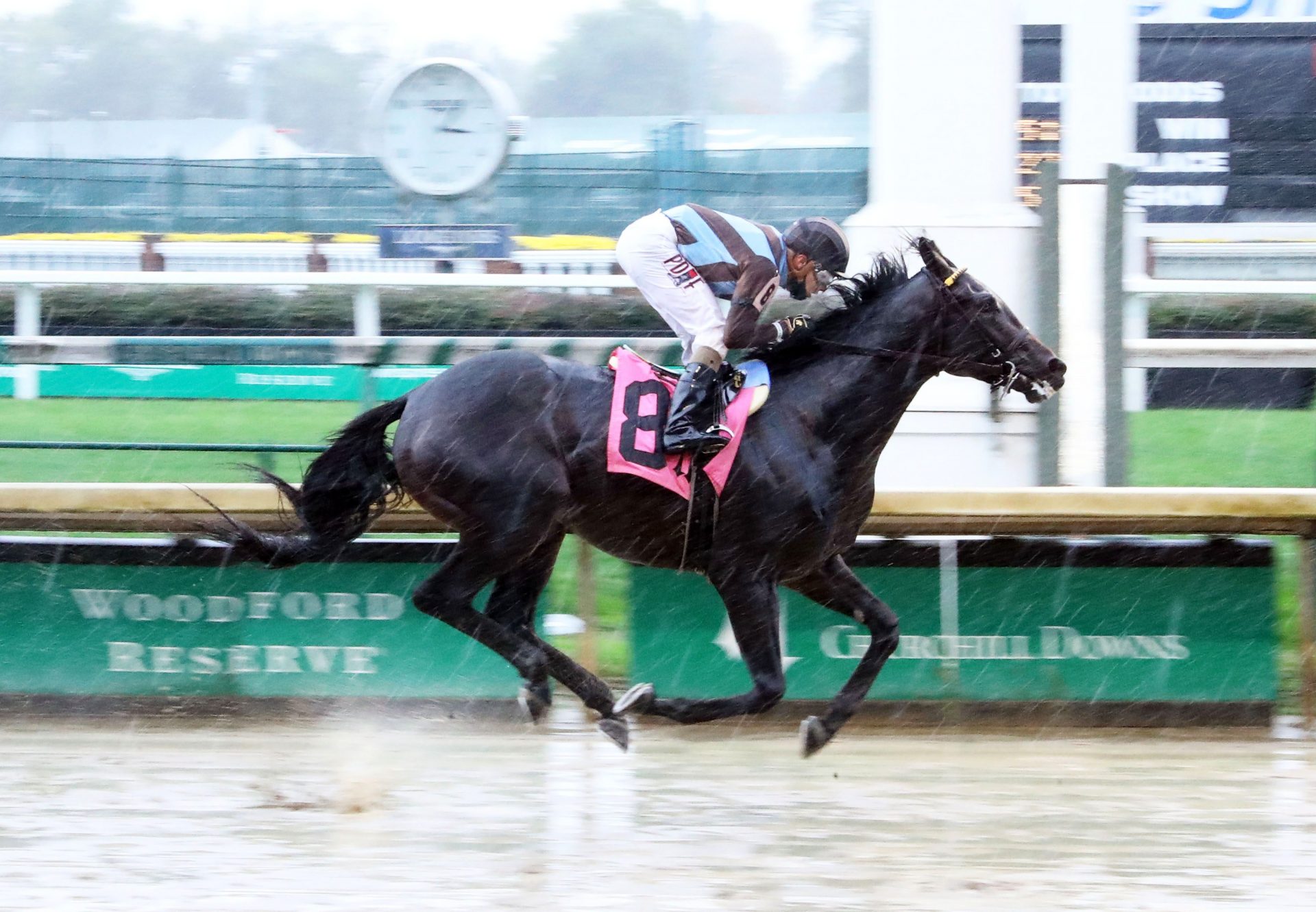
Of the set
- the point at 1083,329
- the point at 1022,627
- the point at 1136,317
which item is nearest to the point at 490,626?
the point at 1022,627

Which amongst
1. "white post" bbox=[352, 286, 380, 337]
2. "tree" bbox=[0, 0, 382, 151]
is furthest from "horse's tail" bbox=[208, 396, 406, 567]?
"tree" bbox=[0, 0, 382, 151]

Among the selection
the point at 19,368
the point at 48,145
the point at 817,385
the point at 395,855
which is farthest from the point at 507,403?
the point at 48,145

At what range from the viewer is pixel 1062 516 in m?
6.02

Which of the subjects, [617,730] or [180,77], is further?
[180,77]

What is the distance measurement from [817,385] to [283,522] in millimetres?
2084

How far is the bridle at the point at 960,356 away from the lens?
534 cm

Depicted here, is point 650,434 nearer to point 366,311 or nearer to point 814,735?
point 814,735

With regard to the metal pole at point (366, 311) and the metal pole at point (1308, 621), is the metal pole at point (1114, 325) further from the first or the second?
the metal pole at point (366, 311)

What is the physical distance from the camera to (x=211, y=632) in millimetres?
6359

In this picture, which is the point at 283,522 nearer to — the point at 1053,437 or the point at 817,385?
the point at 817,385

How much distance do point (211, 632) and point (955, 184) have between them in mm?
3582

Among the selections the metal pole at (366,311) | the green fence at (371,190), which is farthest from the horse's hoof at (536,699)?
the green fence at (371,190)

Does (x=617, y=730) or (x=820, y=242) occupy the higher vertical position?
(x=820, y=242)

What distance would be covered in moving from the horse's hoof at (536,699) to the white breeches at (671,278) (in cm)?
121
